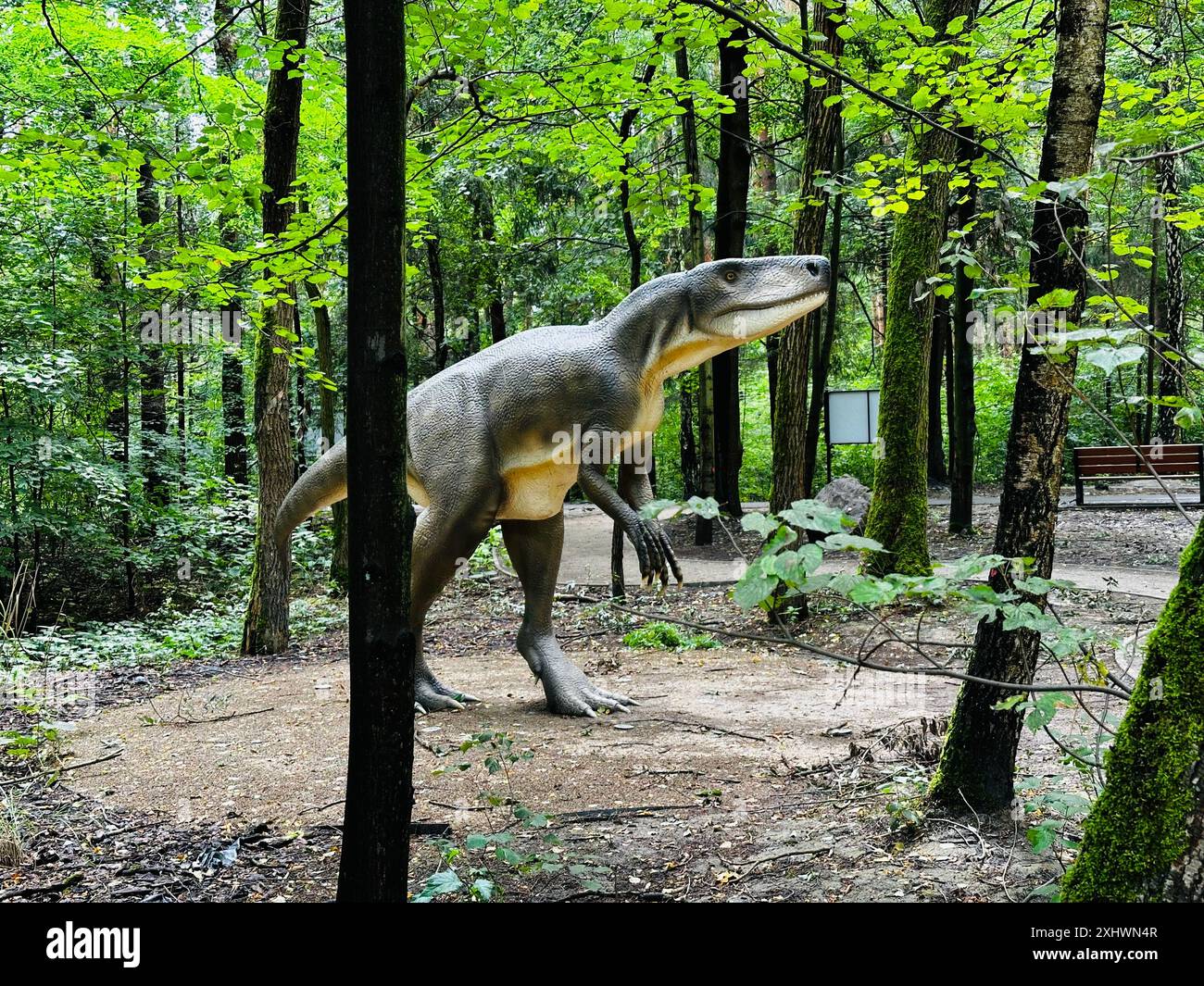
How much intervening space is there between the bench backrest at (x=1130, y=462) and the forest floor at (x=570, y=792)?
28.2 ft

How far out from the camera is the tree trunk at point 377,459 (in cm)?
215

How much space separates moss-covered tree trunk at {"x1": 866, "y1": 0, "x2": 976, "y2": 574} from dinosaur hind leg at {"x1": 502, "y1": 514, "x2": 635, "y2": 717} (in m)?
3.79

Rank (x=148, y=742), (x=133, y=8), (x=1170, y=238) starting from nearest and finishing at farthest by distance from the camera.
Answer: (x=148, y=742) → (x=133, y=8) → (x=1170, y=238)

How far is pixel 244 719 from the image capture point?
583cm

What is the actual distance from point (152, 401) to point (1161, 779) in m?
14.6

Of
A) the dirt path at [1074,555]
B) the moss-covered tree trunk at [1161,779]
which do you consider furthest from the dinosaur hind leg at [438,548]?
the dirt path at [1074,555]

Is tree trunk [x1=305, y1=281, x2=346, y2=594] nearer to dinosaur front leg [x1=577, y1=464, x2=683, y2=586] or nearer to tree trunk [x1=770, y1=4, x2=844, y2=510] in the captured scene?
tree trunk [x1=770, y1=4, x2=844, y2=510]

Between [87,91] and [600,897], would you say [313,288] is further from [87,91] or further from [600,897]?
[600,897]

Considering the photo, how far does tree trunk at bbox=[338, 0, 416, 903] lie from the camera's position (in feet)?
Result: 7.06

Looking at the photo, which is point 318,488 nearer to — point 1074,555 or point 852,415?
point 1074,555

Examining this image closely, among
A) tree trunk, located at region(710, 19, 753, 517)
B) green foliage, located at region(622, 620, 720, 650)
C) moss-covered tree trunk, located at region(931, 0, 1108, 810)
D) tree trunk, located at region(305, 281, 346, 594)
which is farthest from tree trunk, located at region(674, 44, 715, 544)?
moss-covered tree trunk, located at region(931, 0, 1108, 810)

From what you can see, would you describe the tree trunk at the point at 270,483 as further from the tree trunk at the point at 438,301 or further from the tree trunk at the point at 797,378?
the tree trunk at the point at 438,301

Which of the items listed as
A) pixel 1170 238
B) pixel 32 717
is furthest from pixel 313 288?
pixel 1170 238

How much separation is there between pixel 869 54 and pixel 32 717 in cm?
977
